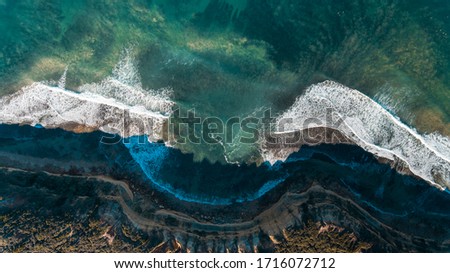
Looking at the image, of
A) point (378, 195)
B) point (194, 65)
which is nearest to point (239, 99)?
point (194, 65)

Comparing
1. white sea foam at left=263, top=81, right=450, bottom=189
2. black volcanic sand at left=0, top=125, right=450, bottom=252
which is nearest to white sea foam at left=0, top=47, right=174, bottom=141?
black volcanic sand at left=0, top=125, right=450, bottom=252

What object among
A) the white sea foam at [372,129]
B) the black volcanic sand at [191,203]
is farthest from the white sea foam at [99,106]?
the white sea foam at [372,129]

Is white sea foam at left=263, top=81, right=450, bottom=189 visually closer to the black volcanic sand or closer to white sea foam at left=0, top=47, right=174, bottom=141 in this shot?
the black volcanic sand

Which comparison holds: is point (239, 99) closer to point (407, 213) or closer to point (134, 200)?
point (134, 200)

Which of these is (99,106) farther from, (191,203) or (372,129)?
(372,129)

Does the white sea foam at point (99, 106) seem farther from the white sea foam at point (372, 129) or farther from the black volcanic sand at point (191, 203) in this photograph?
the white sea foam at point (372, 129)

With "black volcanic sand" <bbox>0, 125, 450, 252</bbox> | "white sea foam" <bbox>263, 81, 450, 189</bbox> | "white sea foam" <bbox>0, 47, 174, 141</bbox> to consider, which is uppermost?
"white sea foam" <bbox>0, 47, 174, 141</bbox>
